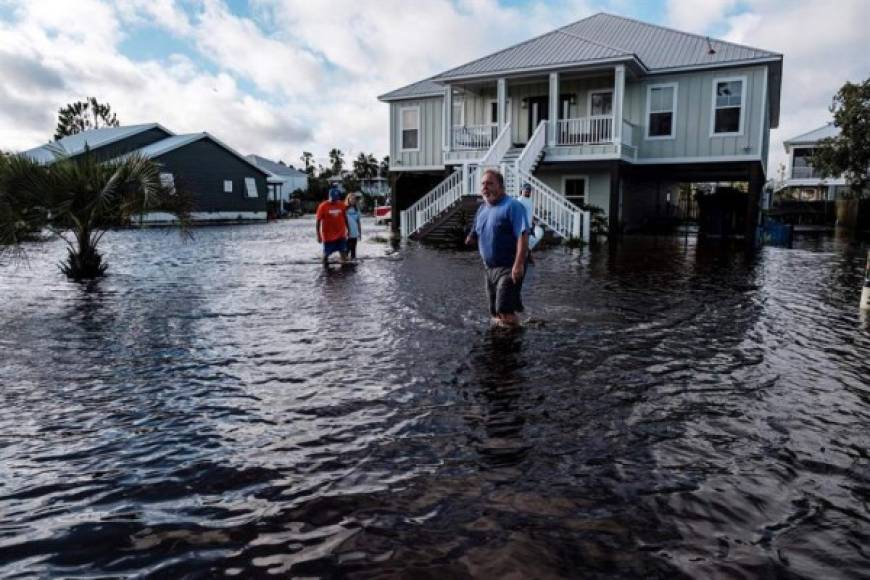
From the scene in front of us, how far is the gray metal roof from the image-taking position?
802 inches

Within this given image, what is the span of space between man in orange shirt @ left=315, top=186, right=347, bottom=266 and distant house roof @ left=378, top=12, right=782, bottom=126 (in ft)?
34.2

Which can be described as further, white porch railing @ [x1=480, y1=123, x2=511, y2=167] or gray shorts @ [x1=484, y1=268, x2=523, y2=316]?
white porch railing @ [x1=480, y1=123, x2=511, y2=167]

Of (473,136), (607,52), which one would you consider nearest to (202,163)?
(473,136)

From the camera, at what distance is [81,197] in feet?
37.1

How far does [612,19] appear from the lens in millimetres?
26453

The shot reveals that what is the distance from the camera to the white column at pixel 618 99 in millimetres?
20031

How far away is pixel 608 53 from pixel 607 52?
0.54ft

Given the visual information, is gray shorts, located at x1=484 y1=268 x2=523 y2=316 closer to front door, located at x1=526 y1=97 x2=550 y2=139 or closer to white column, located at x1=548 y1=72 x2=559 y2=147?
white column, located at x1=548 y1=72 x2=559 y2=147

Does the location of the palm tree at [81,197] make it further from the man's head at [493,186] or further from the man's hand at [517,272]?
the man's hand at [517,272]

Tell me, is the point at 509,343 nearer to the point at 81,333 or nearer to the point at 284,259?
the point at 81,333

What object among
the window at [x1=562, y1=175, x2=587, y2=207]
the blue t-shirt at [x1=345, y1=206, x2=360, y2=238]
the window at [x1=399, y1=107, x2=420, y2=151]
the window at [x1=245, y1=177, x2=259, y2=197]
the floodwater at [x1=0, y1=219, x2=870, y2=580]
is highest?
the window at [x1=399, y1=107, x2=420, y2=151]

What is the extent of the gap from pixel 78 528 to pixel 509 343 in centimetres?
432

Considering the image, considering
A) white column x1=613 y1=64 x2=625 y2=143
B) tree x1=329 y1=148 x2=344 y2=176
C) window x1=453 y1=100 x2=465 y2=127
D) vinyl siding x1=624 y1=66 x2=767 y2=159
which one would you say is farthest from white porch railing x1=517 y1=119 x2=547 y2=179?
tree x1=329 y1=148 x2=344 y2=176

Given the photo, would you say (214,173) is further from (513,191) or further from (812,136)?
(812,136)
